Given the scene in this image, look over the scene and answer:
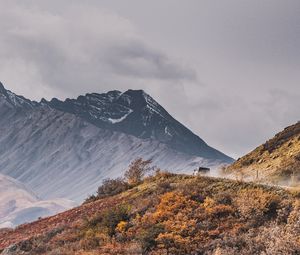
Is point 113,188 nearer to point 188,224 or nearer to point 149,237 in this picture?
point 188,224

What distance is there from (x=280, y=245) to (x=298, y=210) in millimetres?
4628

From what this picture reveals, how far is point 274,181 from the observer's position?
4128cm

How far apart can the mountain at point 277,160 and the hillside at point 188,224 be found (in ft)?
24.6

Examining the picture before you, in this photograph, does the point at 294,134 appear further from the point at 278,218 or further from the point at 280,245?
the point at 280,245

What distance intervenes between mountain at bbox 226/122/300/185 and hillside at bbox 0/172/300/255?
7.49 m

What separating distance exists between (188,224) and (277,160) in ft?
66.2

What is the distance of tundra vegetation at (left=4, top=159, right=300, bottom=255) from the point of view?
1065 inches

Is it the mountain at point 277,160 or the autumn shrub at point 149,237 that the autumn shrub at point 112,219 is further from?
the mountain at point 277,160

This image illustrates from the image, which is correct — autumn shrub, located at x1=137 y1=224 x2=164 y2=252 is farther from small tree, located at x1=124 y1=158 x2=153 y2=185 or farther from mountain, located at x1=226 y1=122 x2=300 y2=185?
small tree, located at x1=124 y1=158 x2=153 y2=185

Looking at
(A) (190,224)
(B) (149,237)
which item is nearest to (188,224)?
(A) (190,224)

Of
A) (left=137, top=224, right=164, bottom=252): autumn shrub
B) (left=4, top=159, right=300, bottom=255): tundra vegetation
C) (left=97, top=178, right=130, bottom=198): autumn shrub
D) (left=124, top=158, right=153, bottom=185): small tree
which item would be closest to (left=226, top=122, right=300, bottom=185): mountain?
(left=4, top=159, right=300, bottom=255): tundra vegetation

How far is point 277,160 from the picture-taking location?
159ft

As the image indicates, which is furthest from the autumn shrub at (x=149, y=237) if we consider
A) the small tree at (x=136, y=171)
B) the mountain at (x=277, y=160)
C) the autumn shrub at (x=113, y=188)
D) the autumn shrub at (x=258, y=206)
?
the small tree at (x=136, y=171)

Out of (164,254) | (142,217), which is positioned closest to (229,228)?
(164,254)
